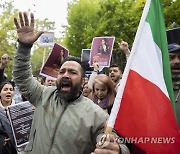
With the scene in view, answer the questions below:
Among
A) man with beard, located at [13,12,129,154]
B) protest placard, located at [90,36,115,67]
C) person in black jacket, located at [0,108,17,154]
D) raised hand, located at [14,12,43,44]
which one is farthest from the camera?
protest placard, located at [90,36,115,67]

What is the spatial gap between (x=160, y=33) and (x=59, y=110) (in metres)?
0.94

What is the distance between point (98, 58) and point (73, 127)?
165 inches

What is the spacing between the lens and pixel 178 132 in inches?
95.3

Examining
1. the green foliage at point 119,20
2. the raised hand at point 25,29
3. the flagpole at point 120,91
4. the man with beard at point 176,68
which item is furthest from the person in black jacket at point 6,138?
the green foliage at point 119,20

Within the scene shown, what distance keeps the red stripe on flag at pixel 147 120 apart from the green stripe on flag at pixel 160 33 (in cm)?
14

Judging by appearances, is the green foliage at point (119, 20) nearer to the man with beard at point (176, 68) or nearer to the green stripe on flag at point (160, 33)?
the man with beard at point (176, 68)

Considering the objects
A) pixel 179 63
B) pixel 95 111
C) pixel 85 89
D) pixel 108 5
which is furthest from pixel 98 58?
pixel 108 5

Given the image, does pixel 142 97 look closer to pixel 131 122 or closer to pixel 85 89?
pixel 131 122

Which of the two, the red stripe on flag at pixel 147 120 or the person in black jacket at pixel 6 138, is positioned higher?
the red stripe on flag at pixel 147 120

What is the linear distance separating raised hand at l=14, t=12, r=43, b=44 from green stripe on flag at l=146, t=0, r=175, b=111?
1005 millimetres

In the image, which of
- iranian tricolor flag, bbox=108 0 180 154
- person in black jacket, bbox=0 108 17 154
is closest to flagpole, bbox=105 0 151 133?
iranian tricolor flag, bbox=108 0 180 154

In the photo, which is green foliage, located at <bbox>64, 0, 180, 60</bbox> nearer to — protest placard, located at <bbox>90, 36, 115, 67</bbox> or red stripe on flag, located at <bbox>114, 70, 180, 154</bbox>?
protest placard, located at <bbox>90, 36, 115, 67</bbox>

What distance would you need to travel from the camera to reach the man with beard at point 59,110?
2.76m

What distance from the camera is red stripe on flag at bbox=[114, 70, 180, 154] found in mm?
2369
